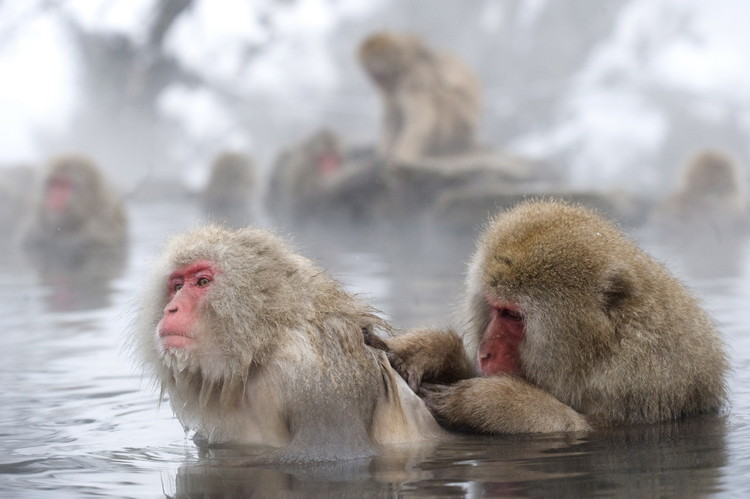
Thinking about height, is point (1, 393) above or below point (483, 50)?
below

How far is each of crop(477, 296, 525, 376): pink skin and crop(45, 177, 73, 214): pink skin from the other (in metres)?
9.36

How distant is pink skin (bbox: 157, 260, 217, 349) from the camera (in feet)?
12.2

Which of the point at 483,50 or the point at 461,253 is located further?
the point at 483,50

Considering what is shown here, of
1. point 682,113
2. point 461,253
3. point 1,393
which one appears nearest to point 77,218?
point 461,253

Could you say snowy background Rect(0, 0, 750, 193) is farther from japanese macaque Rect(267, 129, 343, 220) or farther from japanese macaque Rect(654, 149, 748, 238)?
japanese macaque Rect(654, 149, 748, 238)

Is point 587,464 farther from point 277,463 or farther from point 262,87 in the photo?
point 262,87

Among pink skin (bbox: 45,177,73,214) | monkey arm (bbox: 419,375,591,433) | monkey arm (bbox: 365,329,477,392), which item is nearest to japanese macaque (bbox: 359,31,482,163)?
pink skin (bbox: 45,177,73,214)

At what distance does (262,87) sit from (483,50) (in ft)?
14.3

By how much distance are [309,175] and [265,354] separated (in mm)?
13291

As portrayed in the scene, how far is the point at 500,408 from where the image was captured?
158 inches

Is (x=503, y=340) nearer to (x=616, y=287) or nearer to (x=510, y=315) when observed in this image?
(x=510, y=315)

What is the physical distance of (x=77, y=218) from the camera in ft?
42.2

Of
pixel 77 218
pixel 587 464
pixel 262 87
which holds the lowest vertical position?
pixel 587 464

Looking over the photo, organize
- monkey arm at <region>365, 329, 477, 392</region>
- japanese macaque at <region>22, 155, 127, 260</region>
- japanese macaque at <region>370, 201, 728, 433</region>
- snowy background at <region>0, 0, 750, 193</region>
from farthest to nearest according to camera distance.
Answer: snowy background at <region>0, 0, 750, 193</region>, japanese macaque at <region>22, 155, 127, 260</region>, monkey arm at <region>365, 329, 477, 392</region>, japanese macaque at <region>370, 201, 728, 433</region>
